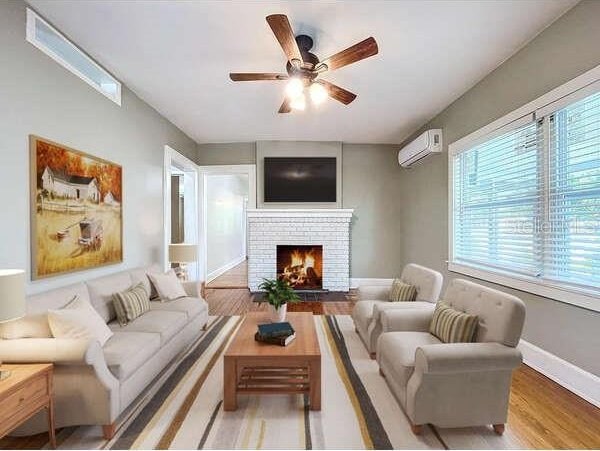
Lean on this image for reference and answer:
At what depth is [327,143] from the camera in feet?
19.3

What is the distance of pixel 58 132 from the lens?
8.23 ft

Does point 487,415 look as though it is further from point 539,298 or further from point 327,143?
point 327,143

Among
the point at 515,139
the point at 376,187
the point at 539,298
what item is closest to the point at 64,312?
the point at 539,298

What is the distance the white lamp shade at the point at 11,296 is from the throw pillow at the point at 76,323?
11.3 inches

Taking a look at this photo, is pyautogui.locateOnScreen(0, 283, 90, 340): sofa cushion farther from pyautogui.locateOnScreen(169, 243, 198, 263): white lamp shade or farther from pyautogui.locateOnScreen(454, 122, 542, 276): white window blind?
pyautogui.locateOnScreen(454, 122, 542, 276): white window blind

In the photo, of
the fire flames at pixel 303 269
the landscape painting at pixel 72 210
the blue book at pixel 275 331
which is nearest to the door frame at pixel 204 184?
the fire flames at pixel 303 269

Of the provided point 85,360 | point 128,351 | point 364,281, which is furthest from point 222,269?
point 85,360

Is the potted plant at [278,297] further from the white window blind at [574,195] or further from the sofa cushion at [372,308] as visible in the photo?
the white window blind at [574,195]

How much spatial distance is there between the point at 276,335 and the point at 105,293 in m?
1.63

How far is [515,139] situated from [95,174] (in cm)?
409

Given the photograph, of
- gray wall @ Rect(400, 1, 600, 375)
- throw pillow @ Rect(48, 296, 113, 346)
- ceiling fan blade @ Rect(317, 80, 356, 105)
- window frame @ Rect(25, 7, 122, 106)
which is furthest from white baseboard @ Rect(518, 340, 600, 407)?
window frame @ Rect(25, 7, 122, 106)

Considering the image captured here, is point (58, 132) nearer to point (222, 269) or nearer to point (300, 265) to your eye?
point (300, 265)

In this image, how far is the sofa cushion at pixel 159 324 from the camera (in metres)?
2.53

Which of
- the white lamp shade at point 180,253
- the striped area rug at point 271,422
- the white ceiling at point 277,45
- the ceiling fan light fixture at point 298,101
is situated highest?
the white ceiling at point 277,45
